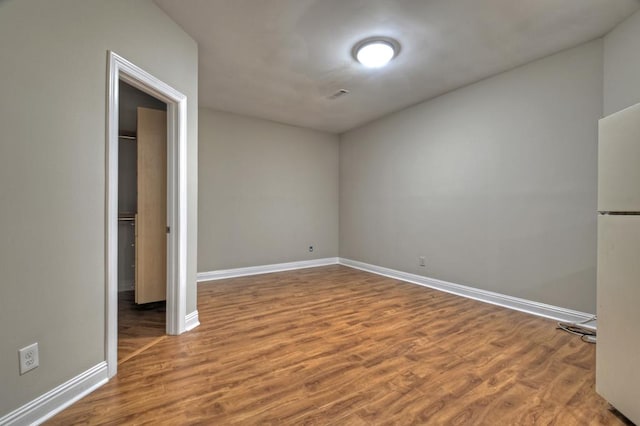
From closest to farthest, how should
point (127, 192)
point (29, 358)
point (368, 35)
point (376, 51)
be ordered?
point (29, 358), point (368, 35), point (376, 51), point (127, 192)

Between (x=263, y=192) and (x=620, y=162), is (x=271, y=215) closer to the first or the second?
(x=263, y=192)

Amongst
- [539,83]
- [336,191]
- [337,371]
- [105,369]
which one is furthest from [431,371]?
[336,191]

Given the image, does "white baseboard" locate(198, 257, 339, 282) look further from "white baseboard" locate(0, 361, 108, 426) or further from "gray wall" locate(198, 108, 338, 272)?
"white baseboard" locate(0, 361, 108, 426)

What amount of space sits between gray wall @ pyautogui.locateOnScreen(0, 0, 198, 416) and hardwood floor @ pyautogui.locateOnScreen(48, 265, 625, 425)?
0.39 m

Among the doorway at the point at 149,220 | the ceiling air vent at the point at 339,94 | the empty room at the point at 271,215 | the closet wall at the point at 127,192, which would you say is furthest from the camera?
the ceiling air vent at the point at 339,94

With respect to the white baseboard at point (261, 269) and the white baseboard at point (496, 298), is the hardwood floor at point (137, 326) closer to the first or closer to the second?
the white baseboard at point (261, 269)

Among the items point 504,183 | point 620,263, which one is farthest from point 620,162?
point 504,183

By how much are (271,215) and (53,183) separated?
3.71 metres

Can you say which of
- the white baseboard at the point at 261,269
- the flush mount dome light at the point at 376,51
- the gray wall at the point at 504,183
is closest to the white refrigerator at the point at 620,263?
the gray wall at the point at 504,183

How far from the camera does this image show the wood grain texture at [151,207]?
286 cm

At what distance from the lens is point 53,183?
1.51m

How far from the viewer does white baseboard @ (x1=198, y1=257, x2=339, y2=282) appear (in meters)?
4.50

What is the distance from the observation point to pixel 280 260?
5246 millimetres

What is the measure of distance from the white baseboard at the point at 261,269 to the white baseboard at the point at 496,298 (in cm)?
125
